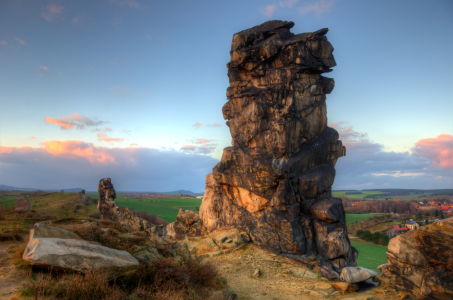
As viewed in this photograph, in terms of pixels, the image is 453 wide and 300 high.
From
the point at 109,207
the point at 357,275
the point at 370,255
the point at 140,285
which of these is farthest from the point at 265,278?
the point at 370,255

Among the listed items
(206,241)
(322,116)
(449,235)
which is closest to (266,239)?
(206,241)

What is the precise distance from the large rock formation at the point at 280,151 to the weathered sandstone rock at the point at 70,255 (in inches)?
616

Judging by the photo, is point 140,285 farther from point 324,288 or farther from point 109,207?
point 109,207

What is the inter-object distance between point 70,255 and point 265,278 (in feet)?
44.5

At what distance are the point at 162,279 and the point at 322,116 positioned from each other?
Result: 21.1m

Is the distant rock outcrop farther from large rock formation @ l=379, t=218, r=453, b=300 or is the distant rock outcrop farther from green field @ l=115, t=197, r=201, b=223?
green field @ l=115, t=197, r=201, b=223

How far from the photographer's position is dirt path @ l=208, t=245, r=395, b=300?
14.3 m

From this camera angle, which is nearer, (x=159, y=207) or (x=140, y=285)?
(x=140, y=285)

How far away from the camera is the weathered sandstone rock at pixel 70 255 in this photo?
725cm

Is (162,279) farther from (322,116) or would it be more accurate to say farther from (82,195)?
Answer: (82,195)

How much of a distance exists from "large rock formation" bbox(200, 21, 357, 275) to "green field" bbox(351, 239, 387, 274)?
12.1m

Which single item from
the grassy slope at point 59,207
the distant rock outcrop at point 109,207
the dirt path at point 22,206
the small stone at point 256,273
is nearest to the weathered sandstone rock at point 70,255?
the small stone at point 256,273

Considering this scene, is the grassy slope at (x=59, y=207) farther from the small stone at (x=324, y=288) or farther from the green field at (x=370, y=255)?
the green field at (x=370, y=255)

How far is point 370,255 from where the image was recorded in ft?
115
